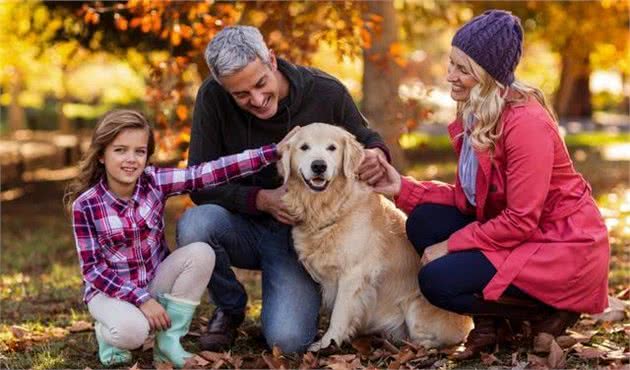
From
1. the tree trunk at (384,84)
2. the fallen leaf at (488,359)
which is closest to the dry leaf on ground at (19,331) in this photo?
the fallen leaf at (488,359)

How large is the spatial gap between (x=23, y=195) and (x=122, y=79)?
46.2 feet

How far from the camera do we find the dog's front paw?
4.17 m

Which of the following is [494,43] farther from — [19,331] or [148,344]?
[19,331]

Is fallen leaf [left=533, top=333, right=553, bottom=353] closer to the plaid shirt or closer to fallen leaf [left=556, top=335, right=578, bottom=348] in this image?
fallen leaf [left=556, top=335, right=578, bottom=348]

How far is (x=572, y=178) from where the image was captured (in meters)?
3.94

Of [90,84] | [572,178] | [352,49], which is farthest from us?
[90,84]

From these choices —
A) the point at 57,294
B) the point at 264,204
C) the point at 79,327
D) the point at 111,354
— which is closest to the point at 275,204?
the point at 264,204

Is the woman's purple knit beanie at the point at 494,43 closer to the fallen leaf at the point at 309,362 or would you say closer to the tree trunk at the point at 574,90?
the fallen leaf at the point at 309,362

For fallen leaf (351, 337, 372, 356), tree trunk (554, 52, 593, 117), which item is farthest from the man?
tree trunk (554, 52, 593, 117)

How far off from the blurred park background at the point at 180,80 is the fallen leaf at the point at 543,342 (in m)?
0.16

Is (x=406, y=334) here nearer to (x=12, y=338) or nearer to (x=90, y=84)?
(x=12, y=338)

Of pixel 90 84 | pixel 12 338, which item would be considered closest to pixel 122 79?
pixel 90 84

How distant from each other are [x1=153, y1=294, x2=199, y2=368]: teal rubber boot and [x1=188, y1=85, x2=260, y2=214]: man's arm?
56 cm

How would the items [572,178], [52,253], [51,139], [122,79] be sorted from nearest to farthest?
1. [572,178]
2. [52,253]
3. [51,139]
4. [122,79]
